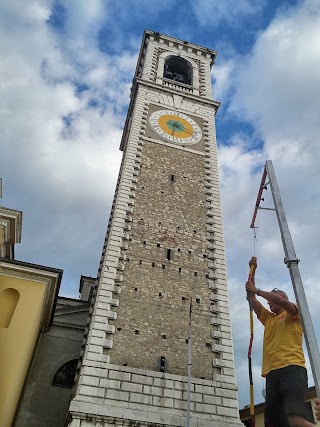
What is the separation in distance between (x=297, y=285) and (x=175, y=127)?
14560 mm

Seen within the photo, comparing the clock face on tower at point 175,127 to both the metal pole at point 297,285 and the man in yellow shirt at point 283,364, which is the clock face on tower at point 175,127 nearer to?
the metal pole at point 297,285

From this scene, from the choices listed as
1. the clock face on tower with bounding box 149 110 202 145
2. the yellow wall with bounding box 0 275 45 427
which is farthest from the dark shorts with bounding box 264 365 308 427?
the clock face on tower with bounding box 149 110 202 145

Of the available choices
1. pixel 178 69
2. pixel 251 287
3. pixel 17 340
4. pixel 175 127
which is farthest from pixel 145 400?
pixel 178 69

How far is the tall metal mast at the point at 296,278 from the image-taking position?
17.6 feet

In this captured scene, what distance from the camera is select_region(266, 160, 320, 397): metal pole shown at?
5.36 meters

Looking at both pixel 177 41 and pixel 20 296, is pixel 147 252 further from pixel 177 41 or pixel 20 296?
pixel 177 41

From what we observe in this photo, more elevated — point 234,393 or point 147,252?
point 147,252

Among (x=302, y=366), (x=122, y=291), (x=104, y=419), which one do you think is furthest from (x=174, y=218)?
(x=302, y=366)

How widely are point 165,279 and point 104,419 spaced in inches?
188

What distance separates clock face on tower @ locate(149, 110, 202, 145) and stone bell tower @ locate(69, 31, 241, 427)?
60 mm

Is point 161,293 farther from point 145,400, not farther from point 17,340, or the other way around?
point 17,340

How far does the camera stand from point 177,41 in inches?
1052

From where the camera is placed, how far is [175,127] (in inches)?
768

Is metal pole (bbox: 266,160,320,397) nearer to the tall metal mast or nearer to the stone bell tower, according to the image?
the tall metal mast
